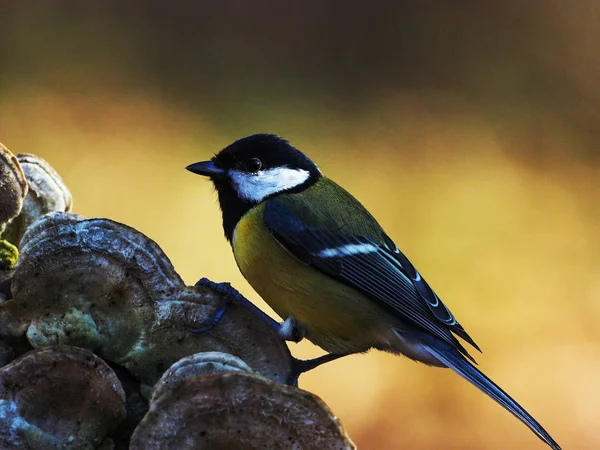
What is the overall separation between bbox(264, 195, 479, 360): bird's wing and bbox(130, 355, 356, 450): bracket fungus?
53 centimetres

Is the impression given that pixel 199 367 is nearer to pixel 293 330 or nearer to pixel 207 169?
pixel 293 330

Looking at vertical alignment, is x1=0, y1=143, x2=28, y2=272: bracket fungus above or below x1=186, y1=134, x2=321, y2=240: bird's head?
below

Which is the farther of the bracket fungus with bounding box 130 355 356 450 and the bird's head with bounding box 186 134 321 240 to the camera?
the bird's head with bounding box 186 134 321 240

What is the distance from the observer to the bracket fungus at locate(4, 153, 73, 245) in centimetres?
83

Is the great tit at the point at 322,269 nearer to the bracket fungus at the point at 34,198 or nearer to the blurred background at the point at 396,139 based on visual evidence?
the bracket fungus at the point at 34,198

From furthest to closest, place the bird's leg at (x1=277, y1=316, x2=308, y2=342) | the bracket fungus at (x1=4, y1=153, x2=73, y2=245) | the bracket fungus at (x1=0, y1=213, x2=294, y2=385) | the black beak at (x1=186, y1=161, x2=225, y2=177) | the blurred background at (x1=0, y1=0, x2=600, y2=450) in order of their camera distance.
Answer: the blurred background at (x1=0, y1=0, x2=600, y2=450)
the black beak at (x1=186, y1=161, x2=225, y2=177)
the bird's leg at (x1=277, y1=316, x2=308, y2=342)
the bracket fungus at (x1=4, y1=153, x2=73, y2=245)
the bracket fungus at (x1=0, y1=213, x2=294, y2=385)

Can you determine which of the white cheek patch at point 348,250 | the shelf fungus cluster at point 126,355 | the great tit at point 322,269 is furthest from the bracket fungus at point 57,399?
the white cheek patch at point 348,250

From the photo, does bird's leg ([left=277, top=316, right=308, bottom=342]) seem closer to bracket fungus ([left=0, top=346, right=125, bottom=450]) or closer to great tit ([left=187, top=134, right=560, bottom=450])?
great tit ([left=187, top=134, right=560, bottom=450])

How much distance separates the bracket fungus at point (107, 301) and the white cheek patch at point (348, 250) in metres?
0.40

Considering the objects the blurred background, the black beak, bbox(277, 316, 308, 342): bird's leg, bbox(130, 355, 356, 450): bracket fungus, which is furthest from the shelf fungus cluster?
the blurred background

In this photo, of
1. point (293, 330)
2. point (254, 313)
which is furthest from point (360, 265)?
point (254, 313)

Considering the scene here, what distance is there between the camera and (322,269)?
1.06 meters

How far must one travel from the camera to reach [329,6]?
2584 millimetres

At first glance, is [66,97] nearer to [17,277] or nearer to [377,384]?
[377,384]
